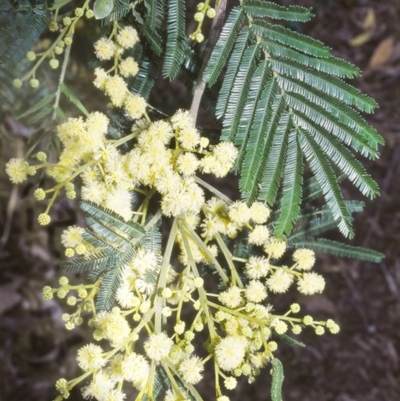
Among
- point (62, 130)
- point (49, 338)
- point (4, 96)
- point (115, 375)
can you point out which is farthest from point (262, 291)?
point (49, 338)

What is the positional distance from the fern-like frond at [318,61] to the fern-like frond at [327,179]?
0.15 metres

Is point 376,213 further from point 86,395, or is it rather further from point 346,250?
point 86,395

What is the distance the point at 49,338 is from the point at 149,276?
208 centimetres

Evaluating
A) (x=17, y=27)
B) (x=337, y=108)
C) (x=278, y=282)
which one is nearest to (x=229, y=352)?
(x=278, y=282)

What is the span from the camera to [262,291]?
1.27 meters

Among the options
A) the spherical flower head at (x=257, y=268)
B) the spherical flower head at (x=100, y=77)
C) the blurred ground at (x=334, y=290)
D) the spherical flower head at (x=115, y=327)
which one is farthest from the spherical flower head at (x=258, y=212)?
the blurred ground at (x=334, y=290)

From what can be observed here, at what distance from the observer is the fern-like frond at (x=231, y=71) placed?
125 cm

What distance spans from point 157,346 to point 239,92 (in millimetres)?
582

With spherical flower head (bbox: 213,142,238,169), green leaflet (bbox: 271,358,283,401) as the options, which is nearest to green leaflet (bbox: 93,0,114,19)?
spherical flower head (bbox: 213,142,238,169)

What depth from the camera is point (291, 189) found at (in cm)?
124

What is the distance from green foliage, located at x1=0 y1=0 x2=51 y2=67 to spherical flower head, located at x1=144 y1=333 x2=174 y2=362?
2.47ft

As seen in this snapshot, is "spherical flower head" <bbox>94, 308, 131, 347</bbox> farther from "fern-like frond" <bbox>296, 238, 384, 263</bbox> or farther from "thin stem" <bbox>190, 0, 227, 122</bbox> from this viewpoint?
"fern-like frond" <bbox>296, 238, 384, 263</bbox>

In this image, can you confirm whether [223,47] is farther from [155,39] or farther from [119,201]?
[119,201]

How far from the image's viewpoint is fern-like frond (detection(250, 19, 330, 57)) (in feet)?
4.02
